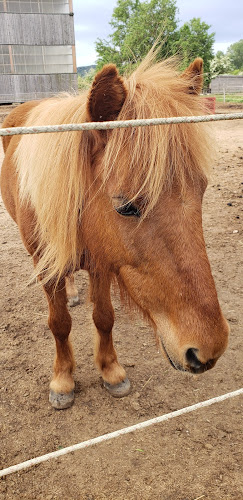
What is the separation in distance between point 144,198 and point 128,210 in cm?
9

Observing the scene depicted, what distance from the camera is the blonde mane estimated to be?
4.25 feet

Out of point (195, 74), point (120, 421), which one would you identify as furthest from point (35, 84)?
point (120, 421)

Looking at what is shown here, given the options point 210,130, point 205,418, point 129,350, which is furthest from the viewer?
point 129,350

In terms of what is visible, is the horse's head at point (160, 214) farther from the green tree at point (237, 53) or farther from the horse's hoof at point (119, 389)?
the green tree at point (237, 53)

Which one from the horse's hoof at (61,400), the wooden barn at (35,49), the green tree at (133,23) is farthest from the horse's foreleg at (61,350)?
the green tree at (133,23)

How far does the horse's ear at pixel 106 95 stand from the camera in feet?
4.11

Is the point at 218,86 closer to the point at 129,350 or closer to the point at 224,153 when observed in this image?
the point at 224,153

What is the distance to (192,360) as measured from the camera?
1.30 meters

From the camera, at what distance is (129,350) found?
291 cm

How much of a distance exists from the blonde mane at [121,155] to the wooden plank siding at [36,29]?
2329 cm

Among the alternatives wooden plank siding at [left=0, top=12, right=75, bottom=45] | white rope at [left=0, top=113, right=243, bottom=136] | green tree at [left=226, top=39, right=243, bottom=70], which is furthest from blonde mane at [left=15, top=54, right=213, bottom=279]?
green tree at [left=226, top=39, right=243, bottom=70]

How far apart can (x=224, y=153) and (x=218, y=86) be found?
31.4m

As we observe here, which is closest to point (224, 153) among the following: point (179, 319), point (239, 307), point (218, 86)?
point (239, 307)

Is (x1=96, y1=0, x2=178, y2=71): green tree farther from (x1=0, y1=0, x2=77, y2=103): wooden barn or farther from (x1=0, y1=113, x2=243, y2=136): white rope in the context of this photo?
(x1=0, y1=113, x2=243, y2=136): white rope
